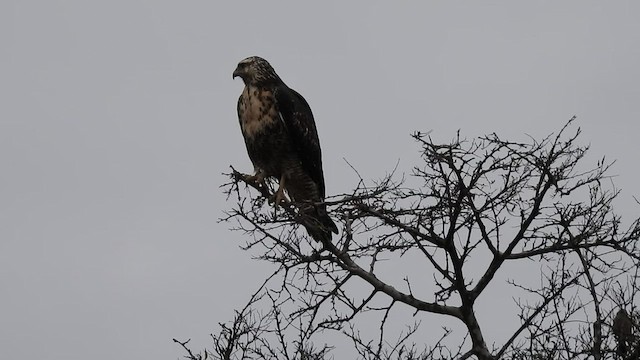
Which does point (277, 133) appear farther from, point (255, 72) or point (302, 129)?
point (255, 72)

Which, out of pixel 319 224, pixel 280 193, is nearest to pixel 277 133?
pixel 280 193

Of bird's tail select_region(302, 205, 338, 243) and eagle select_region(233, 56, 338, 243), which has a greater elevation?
eagle select_region(233, 56, 338, 243)

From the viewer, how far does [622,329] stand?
6.55m

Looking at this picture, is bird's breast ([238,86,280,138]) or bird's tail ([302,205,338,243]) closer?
bird's tail ([302,205,338,243])

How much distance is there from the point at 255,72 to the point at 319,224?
3.10m

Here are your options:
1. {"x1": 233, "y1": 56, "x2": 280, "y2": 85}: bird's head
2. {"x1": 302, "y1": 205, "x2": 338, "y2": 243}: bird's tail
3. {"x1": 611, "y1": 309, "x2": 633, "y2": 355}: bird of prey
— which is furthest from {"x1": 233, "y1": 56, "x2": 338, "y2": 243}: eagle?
{"x1": 611, "y1": 309, "x2": 633, "y2": 355}: bird of prey

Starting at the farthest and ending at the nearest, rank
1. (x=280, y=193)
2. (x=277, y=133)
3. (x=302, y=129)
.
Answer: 1. (x=302, y=129)
2. (x=277, y=133)
3. (x=280, y=193)

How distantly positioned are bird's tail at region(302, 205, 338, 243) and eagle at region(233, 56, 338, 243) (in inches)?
53.5

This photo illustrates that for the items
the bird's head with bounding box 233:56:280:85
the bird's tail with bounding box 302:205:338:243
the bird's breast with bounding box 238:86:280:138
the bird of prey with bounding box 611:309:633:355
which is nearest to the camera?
the bird of prey with bounding box 611:309:633:355

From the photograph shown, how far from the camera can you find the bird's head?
9.33 m

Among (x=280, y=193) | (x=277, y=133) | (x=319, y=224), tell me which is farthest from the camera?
(x=277, y=133)

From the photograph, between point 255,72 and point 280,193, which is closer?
A: point 280,193

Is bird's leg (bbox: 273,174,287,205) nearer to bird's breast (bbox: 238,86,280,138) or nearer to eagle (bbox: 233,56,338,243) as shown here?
eagle (bbox: 233,56,338,243)

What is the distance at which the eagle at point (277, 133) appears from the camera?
907cm
